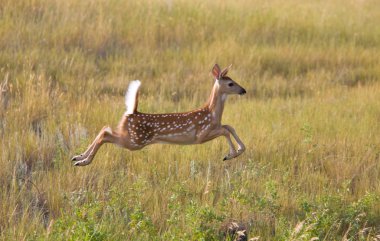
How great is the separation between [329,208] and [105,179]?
1.87m

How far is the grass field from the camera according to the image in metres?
6.63

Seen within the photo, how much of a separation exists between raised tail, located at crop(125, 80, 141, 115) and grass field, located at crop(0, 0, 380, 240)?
1.87ft

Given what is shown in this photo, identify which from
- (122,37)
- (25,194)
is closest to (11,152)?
(25,194)

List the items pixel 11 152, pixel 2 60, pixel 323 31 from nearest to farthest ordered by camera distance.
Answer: pixel 11 152 → pixel 2 60 → pixel 323 31

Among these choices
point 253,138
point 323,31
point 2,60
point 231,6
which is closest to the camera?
point 253,138

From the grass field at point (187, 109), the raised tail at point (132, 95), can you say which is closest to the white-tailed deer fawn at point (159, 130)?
the raised tail at point (132, 95)

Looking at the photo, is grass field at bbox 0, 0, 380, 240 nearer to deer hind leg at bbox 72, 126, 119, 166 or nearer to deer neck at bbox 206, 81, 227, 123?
deer hind leg at bbox 72, 126, 119, 166

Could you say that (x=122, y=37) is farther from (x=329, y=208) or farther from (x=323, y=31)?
(x=329, y=208)

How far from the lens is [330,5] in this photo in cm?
1734

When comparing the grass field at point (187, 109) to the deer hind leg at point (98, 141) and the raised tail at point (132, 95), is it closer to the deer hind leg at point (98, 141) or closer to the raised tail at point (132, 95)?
the deer hind leg at point (98, 141)

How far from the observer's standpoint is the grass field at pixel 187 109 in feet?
21.8

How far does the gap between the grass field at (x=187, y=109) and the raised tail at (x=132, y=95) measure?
22.5 inches

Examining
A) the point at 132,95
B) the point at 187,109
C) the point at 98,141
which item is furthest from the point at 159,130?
the point at 187,109

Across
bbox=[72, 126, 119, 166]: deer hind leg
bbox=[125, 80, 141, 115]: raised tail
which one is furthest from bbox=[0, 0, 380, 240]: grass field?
bbox=[125, 80, 141, 115]: raised tail
